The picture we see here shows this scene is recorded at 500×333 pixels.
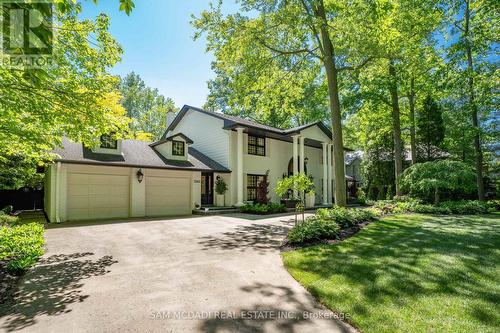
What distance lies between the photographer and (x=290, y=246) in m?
7.39

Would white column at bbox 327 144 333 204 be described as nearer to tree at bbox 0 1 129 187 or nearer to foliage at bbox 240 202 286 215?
foliage at bbox 240 202 286 215

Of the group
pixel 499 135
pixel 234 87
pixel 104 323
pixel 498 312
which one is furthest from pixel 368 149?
pixel 104 323

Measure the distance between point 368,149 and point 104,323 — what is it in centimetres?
2703

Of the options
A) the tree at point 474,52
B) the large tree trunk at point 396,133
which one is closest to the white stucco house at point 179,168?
the large tree trunk at point 396,133

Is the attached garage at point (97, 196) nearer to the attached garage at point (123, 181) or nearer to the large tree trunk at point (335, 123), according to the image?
the attached garage at point (123, 181)

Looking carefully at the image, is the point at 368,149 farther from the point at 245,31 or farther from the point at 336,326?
the point at 336,326

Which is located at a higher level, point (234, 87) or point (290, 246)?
point (234, 87)

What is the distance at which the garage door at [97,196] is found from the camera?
496 inches

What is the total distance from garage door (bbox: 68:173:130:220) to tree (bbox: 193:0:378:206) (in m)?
8.00

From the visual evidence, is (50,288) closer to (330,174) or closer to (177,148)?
(177,148)

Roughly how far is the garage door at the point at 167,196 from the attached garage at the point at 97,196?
1.23 metres

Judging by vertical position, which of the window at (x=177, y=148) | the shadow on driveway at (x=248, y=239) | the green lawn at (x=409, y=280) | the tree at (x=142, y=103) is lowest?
the shadow on driveway at (x=248, y=239)

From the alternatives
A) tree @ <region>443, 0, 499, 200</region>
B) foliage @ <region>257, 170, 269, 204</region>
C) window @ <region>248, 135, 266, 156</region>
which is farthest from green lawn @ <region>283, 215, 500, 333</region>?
window @ <region>248, 135, 266, 156</region>

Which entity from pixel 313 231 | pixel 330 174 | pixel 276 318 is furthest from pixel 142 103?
pixel 276 318
